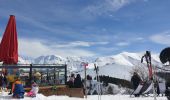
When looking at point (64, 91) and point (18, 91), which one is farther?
point (64, 91)

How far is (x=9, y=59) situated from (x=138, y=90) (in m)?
9.44

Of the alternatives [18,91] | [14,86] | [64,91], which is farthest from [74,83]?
[18,91]

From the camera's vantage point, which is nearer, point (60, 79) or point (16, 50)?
point (16, 50)

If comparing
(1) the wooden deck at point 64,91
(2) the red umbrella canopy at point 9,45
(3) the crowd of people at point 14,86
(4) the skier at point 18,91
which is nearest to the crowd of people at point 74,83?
(1) the wooden deck at point 64,91

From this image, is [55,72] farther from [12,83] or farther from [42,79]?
[12,83]

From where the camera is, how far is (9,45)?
1983 centimetres

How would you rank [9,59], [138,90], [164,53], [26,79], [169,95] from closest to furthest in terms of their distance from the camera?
[164,53]
[169,95]
[9,59]
[26,79]
[138,90]

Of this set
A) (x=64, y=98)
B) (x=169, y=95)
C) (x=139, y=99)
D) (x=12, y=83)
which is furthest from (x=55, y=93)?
(x=169, y=95)

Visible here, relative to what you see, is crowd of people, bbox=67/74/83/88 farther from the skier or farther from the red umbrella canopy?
the skier

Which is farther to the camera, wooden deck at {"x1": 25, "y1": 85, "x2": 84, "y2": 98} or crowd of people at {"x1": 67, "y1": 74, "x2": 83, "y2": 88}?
crowd of people at {"x1": 67, "y1": 74, "x2": 83, "y2": 88}

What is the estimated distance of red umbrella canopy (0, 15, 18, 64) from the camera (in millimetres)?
19766

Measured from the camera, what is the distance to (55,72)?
22312 millimetres

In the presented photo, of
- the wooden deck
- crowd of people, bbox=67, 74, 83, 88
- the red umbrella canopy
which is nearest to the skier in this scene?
the red umbrella canopy

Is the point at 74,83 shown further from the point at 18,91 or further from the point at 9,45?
the point at 18,91
